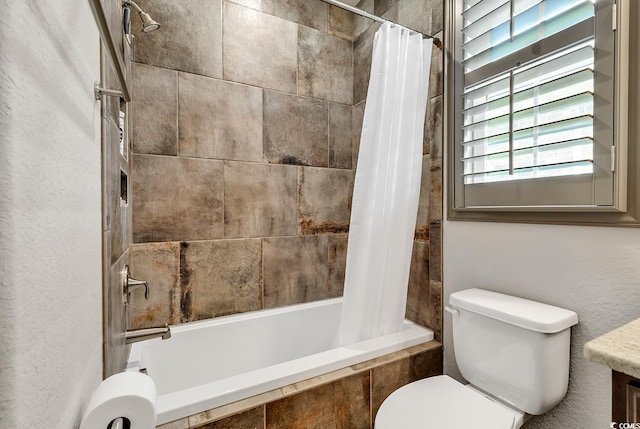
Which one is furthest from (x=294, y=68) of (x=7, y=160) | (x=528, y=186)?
(x=7, y=160)

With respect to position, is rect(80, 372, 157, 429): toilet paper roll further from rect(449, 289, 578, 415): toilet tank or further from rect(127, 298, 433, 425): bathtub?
rect(449, 289, 578, 415): toilet tank

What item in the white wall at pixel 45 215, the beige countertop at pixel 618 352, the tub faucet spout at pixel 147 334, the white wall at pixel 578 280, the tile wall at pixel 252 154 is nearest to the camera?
the white wall at pixel 45 215

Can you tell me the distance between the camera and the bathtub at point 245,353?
1.09m

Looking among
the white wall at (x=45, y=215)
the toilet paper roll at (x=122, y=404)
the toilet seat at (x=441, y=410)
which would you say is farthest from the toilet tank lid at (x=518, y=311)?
the white wall at (x=45, y=215)

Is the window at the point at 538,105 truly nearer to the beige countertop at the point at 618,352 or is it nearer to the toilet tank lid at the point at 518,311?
the toilet tank lid at the point at 518,311

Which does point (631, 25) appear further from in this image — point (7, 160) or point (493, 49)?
point (7, 160)

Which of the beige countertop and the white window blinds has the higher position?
the white window blinds

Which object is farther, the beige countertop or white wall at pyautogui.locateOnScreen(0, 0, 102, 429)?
the beige countertop

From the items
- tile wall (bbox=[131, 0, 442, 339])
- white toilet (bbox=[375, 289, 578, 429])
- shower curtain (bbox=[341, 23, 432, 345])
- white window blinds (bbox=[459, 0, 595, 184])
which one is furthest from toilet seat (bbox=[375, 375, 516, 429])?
white window blinds (bbox=[459, 0, 595, 184])

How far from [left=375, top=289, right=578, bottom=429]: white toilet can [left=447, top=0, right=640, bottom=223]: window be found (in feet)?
1.40

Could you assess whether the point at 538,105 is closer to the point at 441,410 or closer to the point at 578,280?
the point at 578,280

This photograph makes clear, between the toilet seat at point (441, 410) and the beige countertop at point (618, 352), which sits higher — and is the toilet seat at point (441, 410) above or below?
below

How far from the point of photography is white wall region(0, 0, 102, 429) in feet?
1.07

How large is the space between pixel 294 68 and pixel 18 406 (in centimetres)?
208
